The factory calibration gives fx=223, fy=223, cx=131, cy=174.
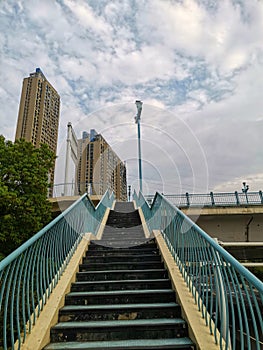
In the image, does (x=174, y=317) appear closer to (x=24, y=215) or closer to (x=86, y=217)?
(x=86, y=217)

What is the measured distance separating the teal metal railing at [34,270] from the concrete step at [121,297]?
422 millimetres

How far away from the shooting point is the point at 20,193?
9.39 m

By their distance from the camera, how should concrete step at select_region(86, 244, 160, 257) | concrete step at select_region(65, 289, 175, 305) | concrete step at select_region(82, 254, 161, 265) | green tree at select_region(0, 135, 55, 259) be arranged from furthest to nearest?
1. green tree at select_region(0, 135, 55, 259)
2. concrete step at select_region(86, 244, 160, 257)
3. concrete step at select_region(82, 254, 161, 265)
4. concrete step at select_region(65, 289, 175, 305)

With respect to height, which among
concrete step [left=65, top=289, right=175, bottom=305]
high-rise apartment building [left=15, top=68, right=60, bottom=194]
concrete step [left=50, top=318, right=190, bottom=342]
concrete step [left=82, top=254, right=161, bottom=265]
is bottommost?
concrete step [left=50, top=318, right=190, bottom=342]

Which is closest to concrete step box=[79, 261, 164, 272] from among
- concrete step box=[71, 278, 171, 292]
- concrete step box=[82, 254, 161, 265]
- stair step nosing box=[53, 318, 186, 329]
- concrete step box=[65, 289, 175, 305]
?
concrete step box=[82, 254, 161, 265]

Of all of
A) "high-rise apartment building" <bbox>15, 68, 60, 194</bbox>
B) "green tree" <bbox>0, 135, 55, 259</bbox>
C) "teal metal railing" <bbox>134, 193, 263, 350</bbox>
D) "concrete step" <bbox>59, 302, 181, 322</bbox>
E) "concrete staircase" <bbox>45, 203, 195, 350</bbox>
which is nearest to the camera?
"teal metal railing" <bbox>134, 193, 263, 350</bbox>

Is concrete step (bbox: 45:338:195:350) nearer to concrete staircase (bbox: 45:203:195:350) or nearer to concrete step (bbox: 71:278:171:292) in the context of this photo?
concrete staircase (bbox: 45:203:195:350)

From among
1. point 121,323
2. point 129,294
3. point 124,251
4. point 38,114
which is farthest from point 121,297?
point 38,114

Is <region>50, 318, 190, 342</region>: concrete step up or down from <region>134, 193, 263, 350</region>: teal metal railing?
down

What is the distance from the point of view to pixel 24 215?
8.71 m

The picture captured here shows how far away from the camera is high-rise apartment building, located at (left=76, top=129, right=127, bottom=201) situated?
17.2 metres

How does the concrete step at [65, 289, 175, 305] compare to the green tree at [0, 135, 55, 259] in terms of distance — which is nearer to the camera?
the concrete step at [65, 289, 175, 305]

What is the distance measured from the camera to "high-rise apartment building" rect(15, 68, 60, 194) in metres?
18.2

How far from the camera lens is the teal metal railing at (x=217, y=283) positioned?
2000mm
